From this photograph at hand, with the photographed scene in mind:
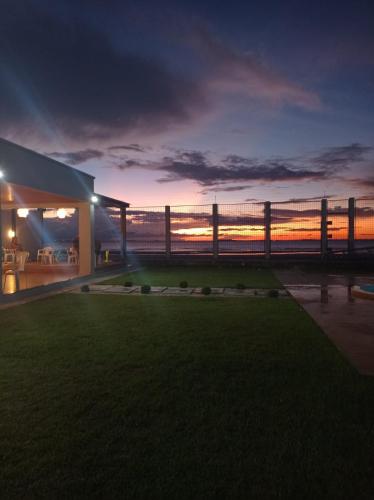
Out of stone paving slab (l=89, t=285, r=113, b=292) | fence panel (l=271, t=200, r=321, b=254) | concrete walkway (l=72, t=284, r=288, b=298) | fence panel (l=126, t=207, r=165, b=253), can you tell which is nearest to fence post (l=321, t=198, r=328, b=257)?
fence panel (l=271, t=200, r=321, b=254)

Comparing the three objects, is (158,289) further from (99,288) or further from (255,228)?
(255,228)

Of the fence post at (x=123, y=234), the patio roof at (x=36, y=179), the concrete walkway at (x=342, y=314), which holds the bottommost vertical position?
the concrete walkway at (x=342, y=314)

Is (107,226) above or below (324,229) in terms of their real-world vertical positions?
above

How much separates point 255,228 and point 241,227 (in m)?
0.72

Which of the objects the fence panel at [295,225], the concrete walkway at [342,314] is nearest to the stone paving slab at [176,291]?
the concrete walkway at [342,314]

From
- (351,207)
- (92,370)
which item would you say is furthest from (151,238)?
(92,370)

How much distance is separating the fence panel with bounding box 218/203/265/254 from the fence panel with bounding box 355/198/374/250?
419 centimetres

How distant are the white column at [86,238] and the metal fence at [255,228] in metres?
4.29

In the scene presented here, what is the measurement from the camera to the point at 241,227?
1702cm

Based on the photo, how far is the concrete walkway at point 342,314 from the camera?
4465mm

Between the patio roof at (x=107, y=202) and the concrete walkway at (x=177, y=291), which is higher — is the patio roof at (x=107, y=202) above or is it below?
above

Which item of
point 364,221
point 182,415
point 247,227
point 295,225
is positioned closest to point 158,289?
point 182,415

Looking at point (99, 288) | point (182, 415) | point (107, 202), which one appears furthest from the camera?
point (107, 202)

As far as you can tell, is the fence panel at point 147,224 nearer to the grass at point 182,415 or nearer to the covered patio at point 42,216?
the covered patio at point 42,216
